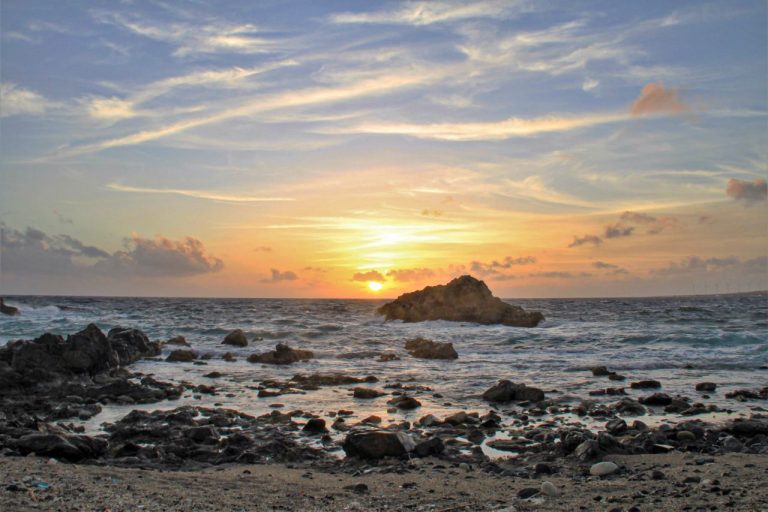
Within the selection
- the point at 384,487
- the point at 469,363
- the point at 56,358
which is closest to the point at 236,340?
the point at 56,358

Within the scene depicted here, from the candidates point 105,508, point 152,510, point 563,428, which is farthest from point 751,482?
point 105,508

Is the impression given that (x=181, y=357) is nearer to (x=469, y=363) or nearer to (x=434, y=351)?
(x=434, y=351)

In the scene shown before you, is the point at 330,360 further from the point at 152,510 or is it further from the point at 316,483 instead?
the point at 152,510

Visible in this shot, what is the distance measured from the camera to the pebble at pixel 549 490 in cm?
831

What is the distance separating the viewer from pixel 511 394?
1744 cm

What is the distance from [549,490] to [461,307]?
5099cm

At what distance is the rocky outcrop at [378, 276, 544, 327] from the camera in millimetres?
56188

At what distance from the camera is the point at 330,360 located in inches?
1193

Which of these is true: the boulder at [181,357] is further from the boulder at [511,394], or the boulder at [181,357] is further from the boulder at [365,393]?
the boulder at [511,394]

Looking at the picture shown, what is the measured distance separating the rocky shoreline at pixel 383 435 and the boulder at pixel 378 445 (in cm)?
2

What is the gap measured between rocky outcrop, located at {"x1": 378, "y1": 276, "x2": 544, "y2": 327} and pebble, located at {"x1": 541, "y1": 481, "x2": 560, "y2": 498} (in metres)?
46.8

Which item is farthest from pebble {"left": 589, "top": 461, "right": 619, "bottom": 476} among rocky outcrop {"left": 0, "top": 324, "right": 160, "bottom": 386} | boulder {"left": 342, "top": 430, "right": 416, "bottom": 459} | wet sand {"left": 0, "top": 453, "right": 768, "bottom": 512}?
rocky outcrop {"left": 0, "top": 324, "right": 160, "bottom": 386}

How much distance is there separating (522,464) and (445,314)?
165ft

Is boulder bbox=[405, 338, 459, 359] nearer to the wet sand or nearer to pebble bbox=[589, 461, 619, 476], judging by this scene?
the wet sand
